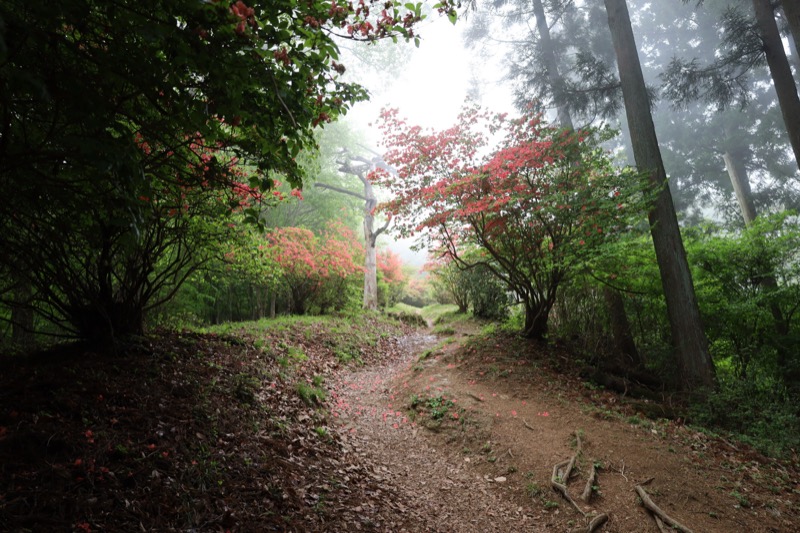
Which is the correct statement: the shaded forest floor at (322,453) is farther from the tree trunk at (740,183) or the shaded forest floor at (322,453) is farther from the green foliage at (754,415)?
the tree trunk at (740,183)

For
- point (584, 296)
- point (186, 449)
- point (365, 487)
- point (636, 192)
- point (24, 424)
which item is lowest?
point (365, 487)

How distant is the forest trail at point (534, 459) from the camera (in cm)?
354

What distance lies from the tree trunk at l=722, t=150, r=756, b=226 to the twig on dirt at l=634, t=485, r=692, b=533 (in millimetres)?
16748

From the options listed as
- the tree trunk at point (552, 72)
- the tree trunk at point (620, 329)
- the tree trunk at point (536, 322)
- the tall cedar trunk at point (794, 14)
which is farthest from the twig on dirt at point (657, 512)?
the tree trunk at point (552, 72)

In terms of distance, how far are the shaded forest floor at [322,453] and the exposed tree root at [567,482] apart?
0.06 metres

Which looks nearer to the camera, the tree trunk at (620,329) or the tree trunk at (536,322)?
the tree trunk at (620,329)

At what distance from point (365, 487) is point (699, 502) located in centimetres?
328

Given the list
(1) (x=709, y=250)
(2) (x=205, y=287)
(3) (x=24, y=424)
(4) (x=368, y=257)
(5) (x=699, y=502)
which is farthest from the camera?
(4) (x=368, y=257)

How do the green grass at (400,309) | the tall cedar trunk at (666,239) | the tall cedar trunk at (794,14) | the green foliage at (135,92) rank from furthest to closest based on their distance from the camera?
1. the green grass at (400,309)
2. the tall cedar trunk at (794,14)
3. the tall cedar trunk at (666,239)
4. the green foliage at (135,92)

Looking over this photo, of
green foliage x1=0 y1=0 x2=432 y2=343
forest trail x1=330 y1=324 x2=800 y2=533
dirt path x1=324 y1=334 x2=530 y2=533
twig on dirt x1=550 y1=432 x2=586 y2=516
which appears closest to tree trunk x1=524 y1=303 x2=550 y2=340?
forest trail x1=330 y1=324 x2=800 y2=533

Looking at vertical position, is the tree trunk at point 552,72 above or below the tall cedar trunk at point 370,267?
above

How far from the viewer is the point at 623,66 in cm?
721

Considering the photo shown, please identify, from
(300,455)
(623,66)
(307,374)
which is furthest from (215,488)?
(623,66)

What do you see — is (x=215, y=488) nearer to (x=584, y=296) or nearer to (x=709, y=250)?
(x=584, y=296)
